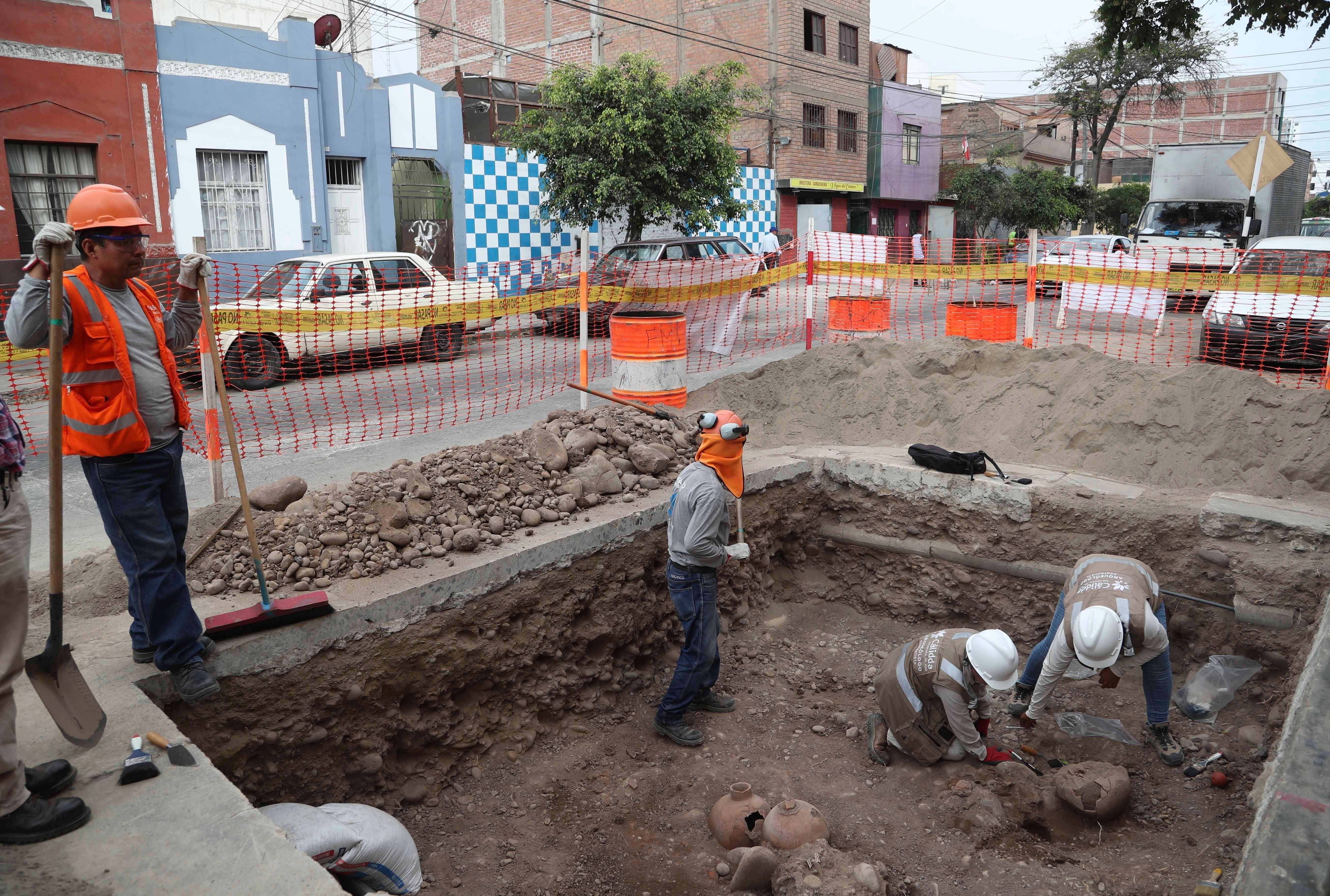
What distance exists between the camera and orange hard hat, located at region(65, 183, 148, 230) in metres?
3.13

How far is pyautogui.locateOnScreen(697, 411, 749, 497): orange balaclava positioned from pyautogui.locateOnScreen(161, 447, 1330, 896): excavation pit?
882 mm

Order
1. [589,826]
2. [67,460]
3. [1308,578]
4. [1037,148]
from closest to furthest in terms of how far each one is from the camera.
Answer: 1. [589,826]
2. [1308,578]
3. [67,460]
4. [1037,148]

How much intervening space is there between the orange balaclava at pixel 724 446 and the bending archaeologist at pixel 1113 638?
1.82 m

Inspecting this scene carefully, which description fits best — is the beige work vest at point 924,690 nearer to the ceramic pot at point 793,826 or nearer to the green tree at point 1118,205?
the ceramic pot at point 793,826

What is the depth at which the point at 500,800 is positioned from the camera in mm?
4461

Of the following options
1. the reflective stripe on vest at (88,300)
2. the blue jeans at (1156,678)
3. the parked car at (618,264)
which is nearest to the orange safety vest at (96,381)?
the reflective stripe on vest at (88,300)

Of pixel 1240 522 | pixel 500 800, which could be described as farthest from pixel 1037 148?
pixel 500 800

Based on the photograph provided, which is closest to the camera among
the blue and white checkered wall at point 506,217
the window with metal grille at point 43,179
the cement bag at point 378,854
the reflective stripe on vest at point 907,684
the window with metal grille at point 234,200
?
the cement bag at point 378,854

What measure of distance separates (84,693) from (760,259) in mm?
10323

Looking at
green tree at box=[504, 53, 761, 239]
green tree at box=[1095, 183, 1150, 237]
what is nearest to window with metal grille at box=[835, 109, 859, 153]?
green tree at box=[1095, 183, 1150, 237]

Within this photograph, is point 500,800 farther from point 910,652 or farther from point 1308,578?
point 1308,578

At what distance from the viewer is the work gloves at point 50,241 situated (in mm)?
2850

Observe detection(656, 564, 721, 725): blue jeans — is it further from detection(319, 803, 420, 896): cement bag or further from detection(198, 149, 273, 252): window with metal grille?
detection(198, 149, 273, 252): window with metal grille

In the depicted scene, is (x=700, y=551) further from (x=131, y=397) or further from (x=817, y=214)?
(x=817, y=214)
